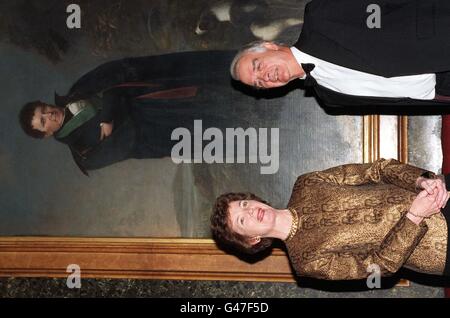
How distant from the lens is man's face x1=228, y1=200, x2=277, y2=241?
115 inches

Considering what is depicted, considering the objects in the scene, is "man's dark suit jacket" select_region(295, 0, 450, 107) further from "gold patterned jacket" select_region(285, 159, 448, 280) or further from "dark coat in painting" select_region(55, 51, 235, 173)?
"dark coat in painting" select_region(55, 51, 235, 173)

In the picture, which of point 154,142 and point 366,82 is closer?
point 366,82

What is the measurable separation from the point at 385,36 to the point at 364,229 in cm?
91

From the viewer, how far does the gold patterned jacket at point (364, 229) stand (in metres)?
2.88

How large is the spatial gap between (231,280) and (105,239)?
107 centimetres

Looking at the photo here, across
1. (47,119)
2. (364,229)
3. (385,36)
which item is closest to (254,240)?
(364,229)

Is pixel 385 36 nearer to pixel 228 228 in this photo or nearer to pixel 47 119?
pixel 228 228

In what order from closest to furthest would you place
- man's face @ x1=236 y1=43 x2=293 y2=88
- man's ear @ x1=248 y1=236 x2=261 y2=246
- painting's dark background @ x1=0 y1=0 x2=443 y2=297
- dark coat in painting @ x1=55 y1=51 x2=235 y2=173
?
man's ear @ x1=248 y1=236 x2=261 y2=246
man's face @ x1=236 y1=43 x2=293 y2=88
painting's dark background @ x1=0 y1=0 x2=443 y2=297
dark coat in painting @ x1=55 y1=51 x2=235 y2=173
